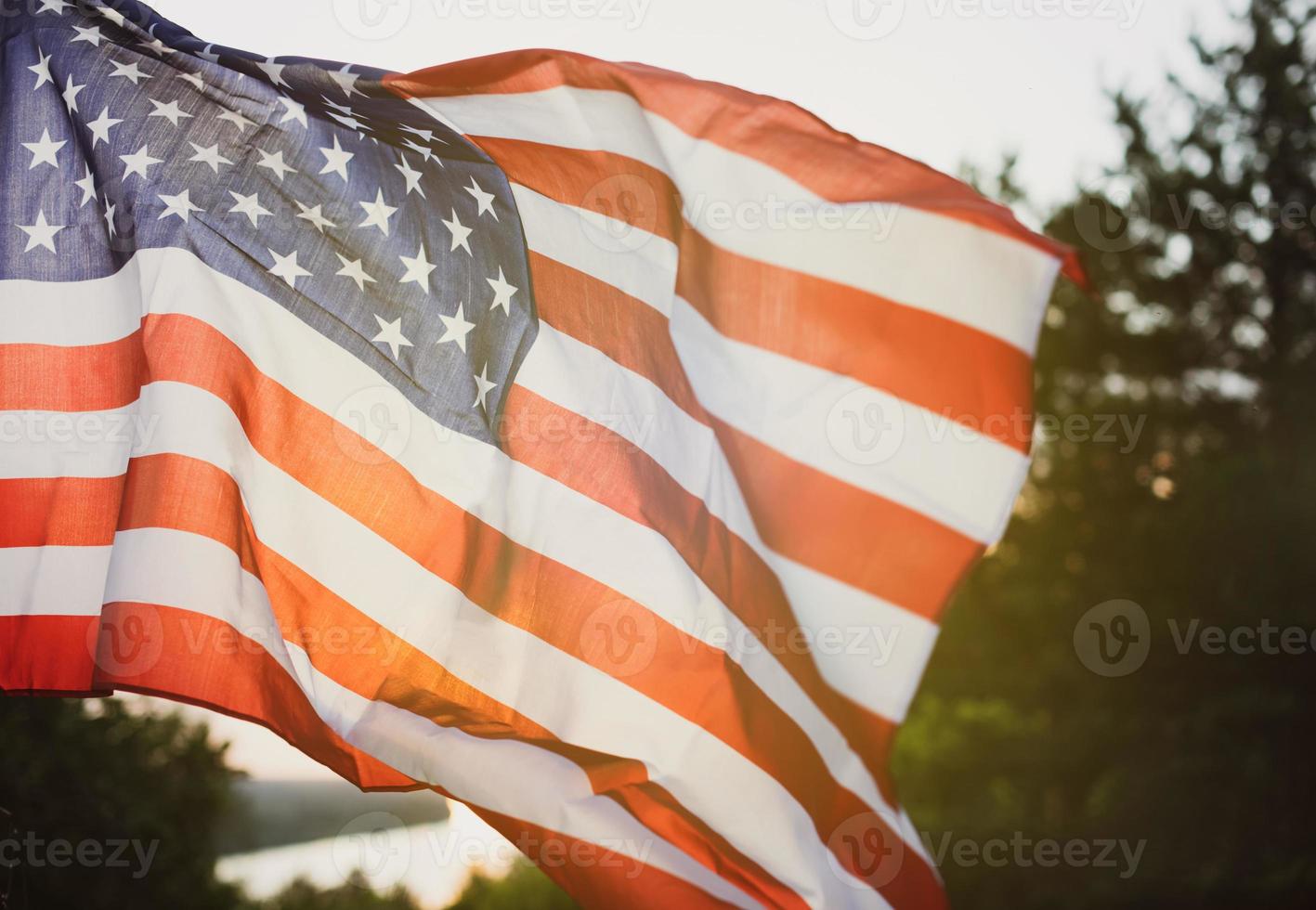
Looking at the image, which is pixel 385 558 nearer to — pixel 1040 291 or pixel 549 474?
pixel 549 474

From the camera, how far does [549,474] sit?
3.59 m

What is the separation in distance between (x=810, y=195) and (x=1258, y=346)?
60.1ft

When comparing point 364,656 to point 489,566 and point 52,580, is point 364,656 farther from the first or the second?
point 52,580

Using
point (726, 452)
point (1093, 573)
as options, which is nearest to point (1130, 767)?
point (1093, 573)

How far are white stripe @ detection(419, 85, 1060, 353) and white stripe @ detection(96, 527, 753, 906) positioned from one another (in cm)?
165
